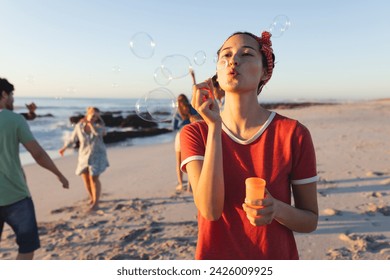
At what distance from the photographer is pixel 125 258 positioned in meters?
4.10

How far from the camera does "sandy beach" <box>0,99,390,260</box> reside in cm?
415

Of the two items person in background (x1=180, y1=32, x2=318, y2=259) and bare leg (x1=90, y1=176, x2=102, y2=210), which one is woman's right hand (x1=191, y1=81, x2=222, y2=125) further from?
bare leg (x1=90, y1=176, x2=102, y2=210)

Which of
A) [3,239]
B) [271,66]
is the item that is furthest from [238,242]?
[3,239]

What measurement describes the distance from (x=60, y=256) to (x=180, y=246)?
177 centimetres

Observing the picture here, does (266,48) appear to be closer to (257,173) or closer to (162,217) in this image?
(257,173)

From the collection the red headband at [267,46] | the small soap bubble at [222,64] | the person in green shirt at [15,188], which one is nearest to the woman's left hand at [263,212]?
the small soap bubble at [222,64]

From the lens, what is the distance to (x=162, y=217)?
540 centimetres

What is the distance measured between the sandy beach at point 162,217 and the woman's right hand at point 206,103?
309 centimetres

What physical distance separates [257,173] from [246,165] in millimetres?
72

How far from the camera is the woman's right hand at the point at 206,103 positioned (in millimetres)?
1431

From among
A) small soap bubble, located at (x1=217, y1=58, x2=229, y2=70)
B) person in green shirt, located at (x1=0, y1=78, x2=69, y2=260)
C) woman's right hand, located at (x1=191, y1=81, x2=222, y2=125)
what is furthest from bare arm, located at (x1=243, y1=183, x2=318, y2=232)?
person in green shirt, located at (x1=0, y1=78, x2=69, y2=260)

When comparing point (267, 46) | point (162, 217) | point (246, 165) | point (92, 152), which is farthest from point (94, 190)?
point (267, 46)

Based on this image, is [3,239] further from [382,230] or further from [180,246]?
[382,230]
